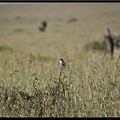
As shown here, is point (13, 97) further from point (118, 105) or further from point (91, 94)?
point (118, 105)

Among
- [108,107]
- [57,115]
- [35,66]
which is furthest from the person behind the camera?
[35,66]

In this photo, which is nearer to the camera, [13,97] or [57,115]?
[57,115]

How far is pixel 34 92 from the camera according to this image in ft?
15.1

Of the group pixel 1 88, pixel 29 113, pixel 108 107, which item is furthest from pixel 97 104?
pixel 1 88

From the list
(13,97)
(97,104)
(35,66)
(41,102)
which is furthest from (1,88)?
(35,66)

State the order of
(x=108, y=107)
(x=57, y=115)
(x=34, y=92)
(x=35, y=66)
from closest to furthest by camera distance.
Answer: (x=57, y=115) < (x=108, y=107) < (x=34, y=92) < (x=35, y=66)

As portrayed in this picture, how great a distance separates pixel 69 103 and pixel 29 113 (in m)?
0.59

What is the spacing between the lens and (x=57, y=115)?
3.92m

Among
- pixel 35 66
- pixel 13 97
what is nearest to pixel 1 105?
pixel 13 97

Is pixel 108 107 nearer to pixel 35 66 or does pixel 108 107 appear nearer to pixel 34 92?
pixel 34 92

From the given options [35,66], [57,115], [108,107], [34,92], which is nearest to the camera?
[57,115]

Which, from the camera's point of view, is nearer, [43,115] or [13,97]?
[43,115]

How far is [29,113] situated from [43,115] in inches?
7.5

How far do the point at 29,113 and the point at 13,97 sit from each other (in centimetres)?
54
